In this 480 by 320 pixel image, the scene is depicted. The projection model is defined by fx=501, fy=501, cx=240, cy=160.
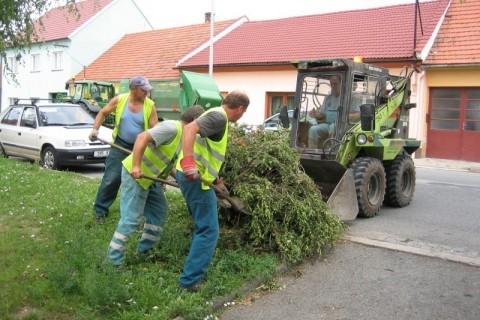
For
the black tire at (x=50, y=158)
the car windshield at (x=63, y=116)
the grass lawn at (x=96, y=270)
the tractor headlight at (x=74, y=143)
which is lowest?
the grass lawn at (x=96, y=270)

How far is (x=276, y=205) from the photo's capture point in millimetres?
5145

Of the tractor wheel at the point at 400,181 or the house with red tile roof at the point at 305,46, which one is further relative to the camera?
the house with red tile roof at the point at 305,46

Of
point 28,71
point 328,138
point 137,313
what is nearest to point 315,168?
point 328,138

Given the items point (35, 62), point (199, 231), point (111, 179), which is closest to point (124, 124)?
point (111, 179)

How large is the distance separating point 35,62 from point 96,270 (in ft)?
118

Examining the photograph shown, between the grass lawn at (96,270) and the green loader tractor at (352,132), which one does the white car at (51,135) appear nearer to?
the grass lawn at (96,270)

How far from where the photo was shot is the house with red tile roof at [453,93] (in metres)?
17.0

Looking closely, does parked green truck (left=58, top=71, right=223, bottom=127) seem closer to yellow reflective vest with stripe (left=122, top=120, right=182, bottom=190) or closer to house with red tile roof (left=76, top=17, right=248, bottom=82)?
house with red tile roof (left=76, top=17, right=248, bottom=82)

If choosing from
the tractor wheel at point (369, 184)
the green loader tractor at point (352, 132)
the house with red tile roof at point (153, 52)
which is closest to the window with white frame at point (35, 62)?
the house with red tile roof at point (153, 52)

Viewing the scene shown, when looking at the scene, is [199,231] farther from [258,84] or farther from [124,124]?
[258,84]

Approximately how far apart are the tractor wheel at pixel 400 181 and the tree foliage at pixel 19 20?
555 centimetres

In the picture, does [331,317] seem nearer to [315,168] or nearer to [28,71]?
[315,168]

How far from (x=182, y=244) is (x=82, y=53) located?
3130 centimetres

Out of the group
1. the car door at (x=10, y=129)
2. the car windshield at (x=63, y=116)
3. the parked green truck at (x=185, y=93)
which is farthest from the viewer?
the parked green truck at (x=185, y=93)
